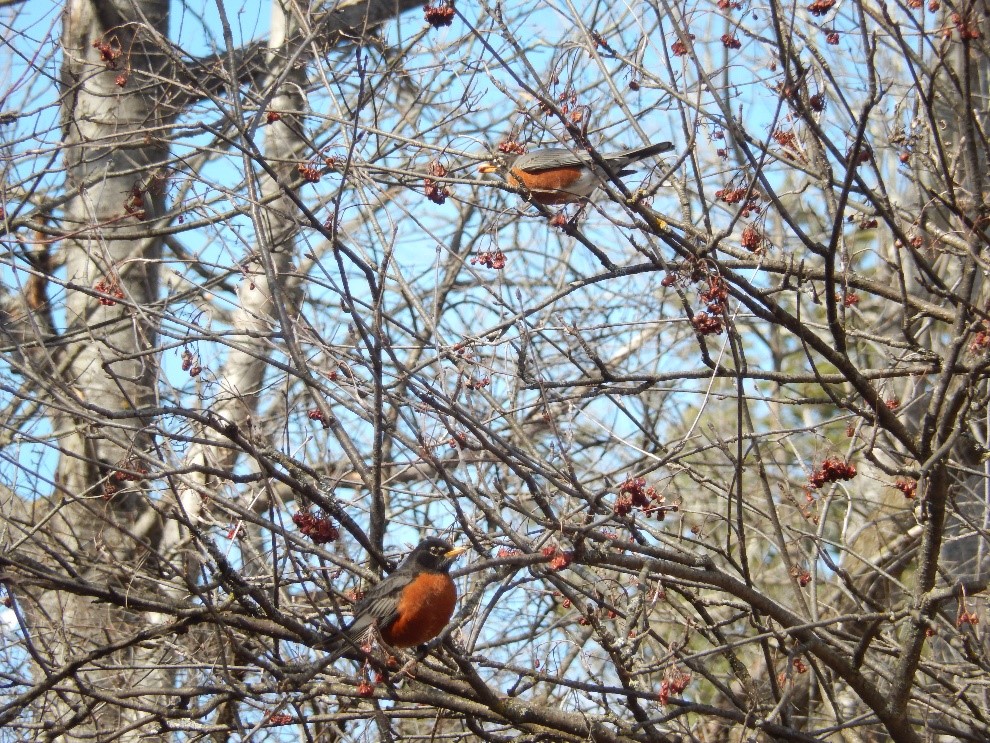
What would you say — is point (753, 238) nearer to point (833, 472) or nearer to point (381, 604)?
point (833, 472)

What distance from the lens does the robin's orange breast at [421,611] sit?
429 centimetres

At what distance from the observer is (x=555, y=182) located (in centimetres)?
538

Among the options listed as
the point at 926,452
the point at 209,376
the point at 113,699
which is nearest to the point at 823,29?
the point at 926,452

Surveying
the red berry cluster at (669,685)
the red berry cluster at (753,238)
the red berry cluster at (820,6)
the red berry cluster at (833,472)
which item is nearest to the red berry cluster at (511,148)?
the red berry cluster at (753,238)

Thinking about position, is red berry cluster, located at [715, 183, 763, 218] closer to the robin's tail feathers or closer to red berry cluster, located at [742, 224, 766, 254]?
red berry cluster, located at [742, 224, 766, 254]

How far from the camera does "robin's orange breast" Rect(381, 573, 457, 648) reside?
14.1 feet

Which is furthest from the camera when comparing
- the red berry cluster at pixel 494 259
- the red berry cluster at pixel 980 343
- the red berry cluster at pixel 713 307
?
the red berry cluster at pixel 494 259

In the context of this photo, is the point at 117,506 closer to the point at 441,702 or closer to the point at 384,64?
the point at 384,64

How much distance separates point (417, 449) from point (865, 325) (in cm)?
579

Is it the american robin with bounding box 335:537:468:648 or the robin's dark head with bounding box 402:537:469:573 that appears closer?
the american robin with bounding box 335:537:468:648

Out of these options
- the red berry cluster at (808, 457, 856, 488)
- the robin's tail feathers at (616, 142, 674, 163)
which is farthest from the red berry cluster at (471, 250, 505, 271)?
the red berry cluster at (808, 457, 856, 488)

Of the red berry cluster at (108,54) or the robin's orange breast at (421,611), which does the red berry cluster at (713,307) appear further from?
the red berry cluster at (108,54)

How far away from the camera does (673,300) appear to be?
884 cm

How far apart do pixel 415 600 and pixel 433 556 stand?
0.28 metres
